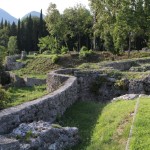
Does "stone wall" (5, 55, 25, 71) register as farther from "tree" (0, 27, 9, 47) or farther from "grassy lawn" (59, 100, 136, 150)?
"tree" (0, 27, 9, 47)

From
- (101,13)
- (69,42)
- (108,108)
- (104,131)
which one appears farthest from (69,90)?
(69,42)

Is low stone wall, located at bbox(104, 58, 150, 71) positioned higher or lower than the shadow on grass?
higher

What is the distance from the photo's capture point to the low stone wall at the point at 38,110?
12.8m

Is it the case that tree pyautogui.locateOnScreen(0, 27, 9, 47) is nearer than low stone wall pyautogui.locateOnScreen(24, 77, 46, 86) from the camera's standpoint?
No

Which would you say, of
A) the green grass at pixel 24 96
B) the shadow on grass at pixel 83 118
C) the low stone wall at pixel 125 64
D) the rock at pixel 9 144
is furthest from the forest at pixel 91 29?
the rock at pixel 9 144

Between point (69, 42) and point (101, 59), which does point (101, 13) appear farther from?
point (69, 42)

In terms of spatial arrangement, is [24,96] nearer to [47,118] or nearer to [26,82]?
[47,118]

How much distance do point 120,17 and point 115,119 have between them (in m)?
35.2

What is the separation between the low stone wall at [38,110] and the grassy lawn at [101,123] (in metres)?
0.50

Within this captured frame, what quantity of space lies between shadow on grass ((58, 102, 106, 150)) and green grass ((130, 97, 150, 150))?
5.67ft

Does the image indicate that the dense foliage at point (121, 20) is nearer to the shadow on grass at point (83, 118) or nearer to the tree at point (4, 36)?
the shadow on grass at point (83, 118)

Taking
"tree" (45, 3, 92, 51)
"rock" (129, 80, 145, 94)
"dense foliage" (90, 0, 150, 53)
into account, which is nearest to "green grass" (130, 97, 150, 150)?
"rock" (129, 80, 145, 94)

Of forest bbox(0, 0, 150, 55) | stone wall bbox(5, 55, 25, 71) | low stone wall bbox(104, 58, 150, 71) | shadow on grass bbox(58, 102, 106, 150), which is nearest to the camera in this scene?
shadow on grass bbox(58, 102, 106, 150)

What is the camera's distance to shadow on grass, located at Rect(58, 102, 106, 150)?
13702mm
